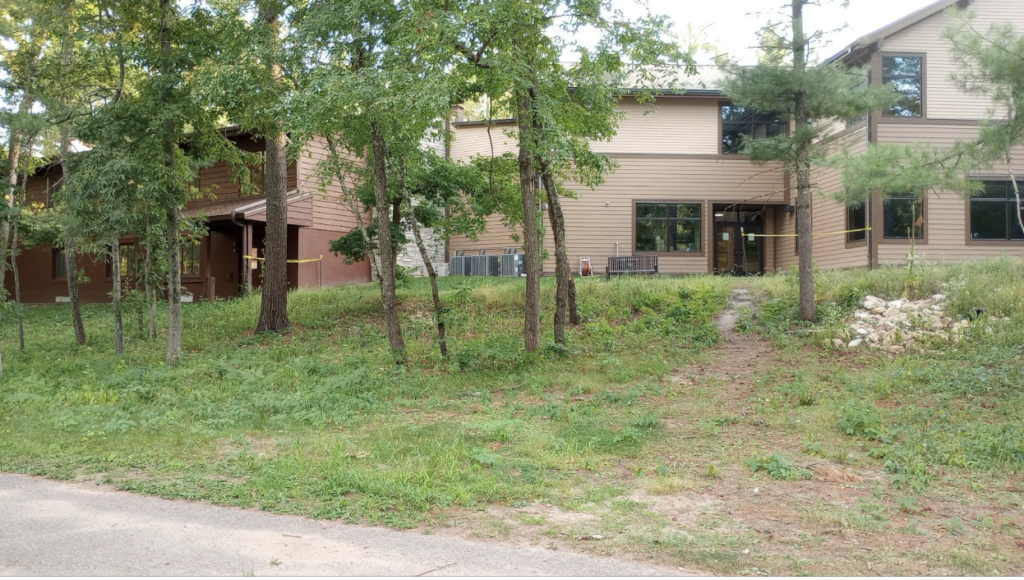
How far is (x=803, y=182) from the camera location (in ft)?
44.3

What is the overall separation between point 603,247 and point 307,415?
1556cm

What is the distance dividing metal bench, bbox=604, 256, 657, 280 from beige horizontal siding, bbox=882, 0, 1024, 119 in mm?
8323

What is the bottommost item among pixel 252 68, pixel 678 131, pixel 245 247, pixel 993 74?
pixel 245 247

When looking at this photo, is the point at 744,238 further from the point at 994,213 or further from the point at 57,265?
the point at 57,265

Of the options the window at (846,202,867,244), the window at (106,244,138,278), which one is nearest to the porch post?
the window at (106,244,138,278)

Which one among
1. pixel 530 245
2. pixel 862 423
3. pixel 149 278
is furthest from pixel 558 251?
pixel 149 278

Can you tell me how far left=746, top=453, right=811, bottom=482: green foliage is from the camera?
6426 mm

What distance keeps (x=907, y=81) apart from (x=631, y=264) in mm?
8762

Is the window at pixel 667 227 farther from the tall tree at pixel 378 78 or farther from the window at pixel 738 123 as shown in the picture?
the tall tree at pixel 378 78

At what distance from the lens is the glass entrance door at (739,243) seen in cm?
2417

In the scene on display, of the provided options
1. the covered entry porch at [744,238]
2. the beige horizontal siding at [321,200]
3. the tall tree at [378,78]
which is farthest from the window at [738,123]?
the tall tree at [378,78]

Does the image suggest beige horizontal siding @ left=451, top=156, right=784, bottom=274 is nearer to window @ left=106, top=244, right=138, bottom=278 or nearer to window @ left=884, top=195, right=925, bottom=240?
window @ left=884, top=195, right=925, bottom=240

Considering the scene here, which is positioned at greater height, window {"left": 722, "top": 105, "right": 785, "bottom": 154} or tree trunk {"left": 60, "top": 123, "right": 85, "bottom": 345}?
window {"left": 722, "top": 105, "right": 785, "bottom": 154}

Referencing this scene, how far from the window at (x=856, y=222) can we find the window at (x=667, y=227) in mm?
4498
